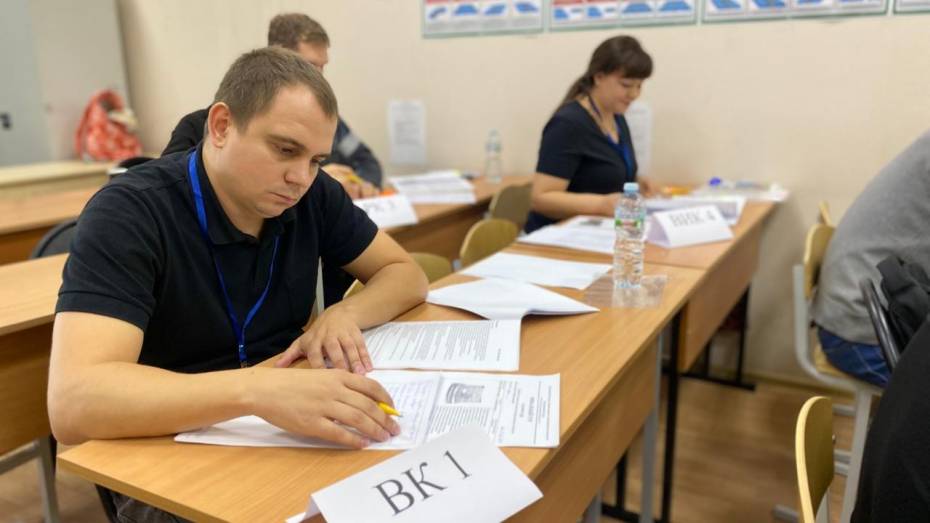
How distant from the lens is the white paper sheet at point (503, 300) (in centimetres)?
137

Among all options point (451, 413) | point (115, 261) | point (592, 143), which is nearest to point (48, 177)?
point (592, 143)

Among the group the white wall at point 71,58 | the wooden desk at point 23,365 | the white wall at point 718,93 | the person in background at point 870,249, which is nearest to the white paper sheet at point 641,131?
the white wall at point 718,93

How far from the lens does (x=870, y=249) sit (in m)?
1.73

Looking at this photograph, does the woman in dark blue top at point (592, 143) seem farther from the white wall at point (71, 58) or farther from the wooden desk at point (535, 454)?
the white wall at point (71, 58)

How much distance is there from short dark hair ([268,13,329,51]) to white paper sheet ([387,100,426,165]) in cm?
136

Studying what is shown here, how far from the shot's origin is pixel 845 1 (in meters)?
2.57

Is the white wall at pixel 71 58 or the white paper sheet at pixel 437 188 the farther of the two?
the white wall at pixel 71 58

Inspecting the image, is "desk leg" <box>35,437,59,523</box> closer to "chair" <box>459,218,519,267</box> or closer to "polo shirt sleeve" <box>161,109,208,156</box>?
"polo shirt sleeve" <box>161,109,208,156</box>

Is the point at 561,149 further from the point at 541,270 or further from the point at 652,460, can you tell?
the point at 652,460

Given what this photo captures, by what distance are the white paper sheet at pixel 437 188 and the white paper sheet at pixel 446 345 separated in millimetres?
1542

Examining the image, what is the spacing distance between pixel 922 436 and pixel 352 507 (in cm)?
62

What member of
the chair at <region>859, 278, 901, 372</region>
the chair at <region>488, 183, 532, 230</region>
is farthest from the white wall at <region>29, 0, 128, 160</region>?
the chair at <region>859, 278, 901, 372</region>

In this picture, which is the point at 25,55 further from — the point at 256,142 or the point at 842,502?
the point at 842,502

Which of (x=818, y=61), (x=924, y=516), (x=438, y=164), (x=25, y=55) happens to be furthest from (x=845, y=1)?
(x=25, y=55)
